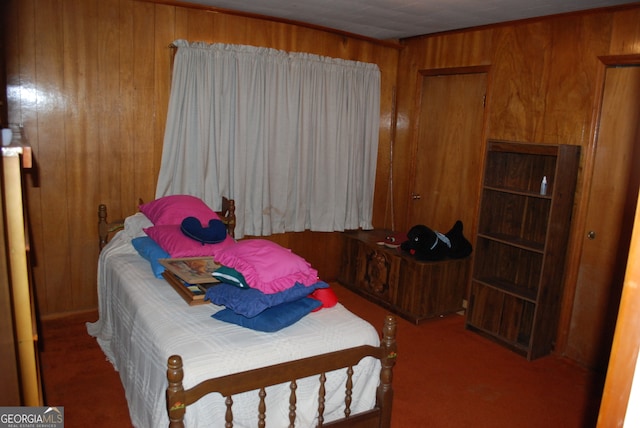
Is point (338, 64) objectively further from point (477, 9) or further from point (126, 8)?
point (126, 8)

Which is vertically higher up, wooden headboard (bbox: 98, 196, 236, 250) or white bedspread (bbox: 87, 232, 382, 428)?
wooden headboard (bbox: 98, 196, 236, 250)

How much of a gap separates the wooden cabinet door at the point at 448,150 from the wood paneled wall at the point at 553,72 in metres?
0.10

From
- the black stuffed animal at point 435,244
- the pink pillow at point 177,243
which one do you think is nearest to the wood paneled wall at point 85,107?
the pink pillow at point 177,243

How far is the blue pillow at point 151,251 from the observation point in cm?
283

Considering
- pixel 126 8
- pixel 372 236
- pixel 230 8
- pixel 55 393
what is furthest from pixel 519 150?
pixel 55 393

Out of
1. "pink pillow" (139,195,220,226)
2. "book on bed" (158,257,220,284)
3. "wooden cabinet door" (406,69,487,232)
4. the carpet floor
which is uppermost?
"wooden cabinet door" (406,69,487,232)

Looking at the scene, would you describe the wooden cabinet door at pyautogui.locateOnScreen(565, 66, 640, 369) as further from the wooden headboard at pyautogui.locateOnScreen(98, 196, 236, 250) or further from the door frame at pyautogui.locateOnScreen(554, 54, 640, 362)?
the wooden headboard at pyautogui.locateOnScreen(98, 196, 236, 250)

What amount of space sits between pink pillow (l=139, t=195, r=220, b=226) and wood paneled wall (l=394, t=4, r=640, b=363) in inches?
91.8

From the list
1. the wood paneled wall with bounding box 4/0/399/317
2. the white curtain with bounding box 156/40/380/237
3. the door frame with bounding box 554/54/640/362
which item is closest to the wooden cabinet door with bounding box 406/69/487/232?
the white curtain with bounding box 156/40/380/237

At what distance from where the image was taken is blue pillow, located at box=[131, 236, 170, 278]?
111 inches

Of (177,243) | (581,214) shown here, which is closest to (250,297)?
(177,243)

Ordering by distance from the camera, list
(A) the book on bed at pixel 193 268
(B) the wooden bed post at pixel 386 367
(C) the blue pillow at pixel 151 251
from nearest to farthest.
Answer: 1. (B) the wooden bed post at pixel 386 367
2. (A) the book on bed at pixel 193 268
3. (C) the blue pillow at pixel 151 251

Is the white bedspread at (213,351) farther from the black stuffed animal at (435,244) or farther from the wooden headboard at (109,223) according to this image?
the black stuffed animal at (435,244)

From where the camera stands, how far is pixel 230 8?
385cm
